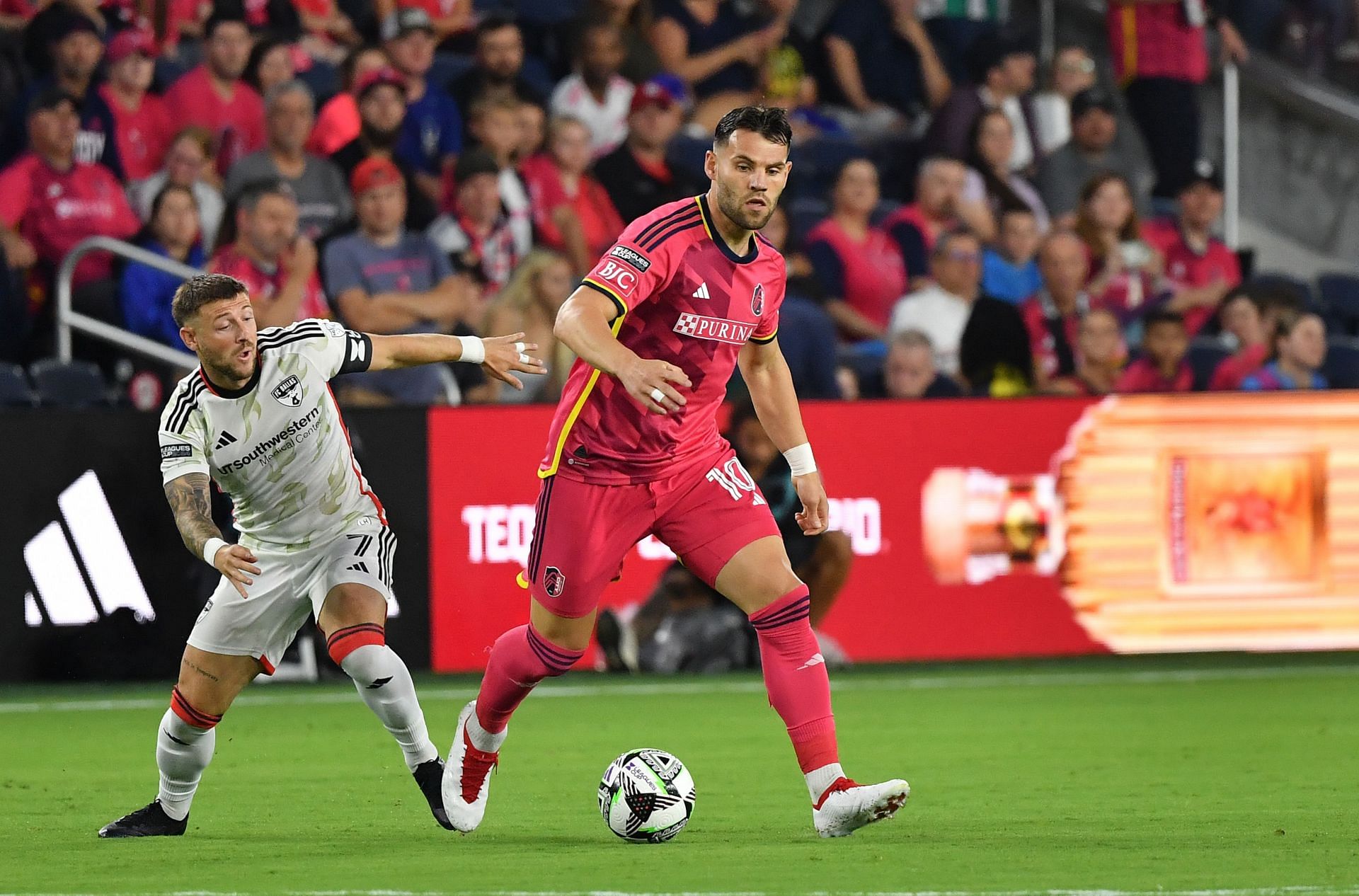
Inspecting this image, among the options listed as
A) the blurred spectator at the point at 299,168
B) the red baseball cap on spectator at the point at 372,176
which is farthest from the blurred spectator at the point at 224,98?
the red baseball cap on spectator at the point at 372,176

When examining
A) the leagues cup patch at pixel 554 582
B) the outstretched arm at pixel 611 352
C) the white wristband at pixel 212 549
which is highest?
the outstretched arm at pixel 611 352

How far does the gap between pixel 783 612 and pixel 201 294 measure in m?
2.16

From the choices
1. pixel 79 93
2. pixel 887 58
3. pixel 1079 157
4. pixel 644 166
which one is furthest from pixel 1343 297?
pixel 79 93

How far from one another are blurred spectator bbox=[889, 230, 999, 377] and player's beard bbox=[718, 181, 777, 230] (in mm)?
7616

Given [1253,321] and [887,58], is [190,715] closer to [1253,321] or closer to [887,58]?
[1253,321]

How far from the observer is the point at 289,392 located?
691 cm

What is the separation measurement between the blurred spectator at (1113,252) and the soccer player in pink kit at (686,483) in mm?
8693

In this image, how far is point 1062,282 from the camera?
14.8 meters

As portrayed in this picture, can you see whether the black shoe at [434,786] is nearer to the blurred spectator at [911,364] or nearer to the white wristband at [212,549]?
the white wristband at [212,549]

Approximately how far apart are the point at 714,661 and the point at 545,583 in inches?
231

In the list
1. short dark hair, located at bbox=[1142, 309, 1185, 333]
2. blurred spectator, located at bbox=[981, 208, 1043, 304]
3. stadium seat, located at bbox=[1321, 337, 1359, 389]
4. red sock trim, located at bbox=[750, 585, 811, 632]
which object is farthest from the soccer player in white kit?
stadium seat, located at bbox=[1321, 337, 1359, 389]

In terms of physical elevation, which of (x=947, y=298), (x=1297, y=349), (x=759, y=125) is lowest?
(x=1297, y=349)

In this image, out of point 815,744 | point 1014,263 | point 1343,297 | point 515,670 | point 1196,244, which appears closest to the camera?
point 815,744

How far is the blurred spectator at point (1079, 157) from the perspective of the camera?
52.3 ft
